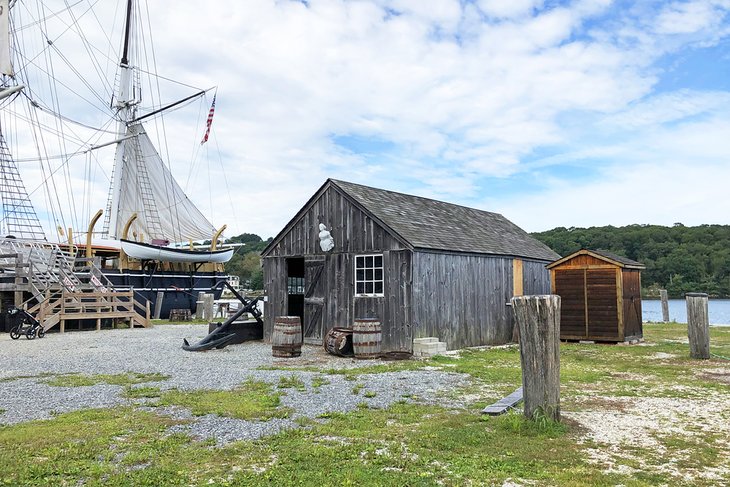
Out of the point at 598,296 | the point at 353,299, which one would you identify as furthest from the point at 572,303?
the point at 353,299

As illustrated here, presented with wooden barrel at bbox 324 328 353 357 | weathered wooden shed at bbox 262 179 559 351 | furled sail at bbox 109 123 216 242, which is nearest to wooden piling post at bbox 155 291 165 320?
furled sail at bbox 109 123 216 242

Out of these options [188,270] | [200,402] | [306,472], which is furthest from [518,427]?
[188,270]

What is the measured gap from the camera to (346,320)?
17.3m

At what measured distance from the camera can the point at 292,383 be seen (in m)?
11.1

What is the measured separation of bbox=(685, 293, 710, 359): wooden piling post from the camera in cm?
1455

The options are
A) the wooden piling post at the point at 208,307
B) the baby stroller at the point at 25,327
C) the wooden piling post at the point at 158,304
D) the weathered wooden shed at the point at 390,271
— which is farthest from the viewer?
the wooden piling post at the point at 158,304

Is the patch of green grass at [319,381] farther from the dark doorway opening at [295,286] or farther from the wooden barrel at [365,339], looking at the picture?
the dark doorway opening at [295,286]

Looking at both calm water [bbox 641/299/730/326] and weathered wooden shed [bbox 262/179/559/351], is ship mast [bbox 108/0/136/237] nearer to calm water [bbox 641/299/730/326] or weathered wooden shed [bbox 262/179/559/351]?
weathered wooden shed [bbox 262/179/559/351]

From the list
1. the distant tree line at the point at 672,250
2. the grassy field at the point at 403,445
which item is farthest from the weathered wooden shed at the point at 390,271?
the distant tree line at the point at 672,250

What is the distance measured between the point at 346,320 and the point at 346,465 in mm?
11436

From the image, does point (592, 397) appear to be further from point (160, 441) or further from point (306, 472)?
point (160, 441)

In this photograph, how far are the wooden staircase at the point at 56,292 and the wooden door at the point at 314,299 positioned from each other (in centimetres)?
1116

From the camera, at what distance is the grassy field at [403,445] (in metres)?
5.58

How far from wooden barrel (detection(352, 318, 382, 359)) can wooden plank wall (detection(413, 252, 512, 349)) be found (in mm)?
1441
